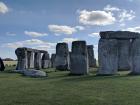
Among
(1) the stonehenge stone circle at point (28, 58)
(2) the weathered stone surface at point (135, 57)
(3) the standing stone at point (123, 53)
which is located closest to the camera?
(2) the weathered stone surface at point (135, 57)

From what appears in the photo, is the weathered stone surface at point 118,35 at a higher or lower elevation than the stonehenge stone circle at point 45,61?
higher

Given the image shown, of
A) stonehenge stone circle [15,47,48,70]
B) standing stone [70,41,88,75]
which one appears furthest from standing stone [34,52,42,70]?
standing stone [70,41,88,75]

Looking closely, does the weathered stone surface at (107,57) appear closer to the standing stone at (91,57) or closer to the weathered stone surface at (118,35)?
the weathered stone surface at (118,35)

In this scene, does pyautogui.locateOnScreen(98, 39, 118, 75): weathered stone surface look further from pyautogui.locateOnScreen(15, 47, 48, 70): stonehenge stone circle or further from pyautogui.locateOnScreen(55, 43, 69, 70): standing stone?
pyautogui.locateOnScreen(15, 47, 48, 70): stonehenge stone circle

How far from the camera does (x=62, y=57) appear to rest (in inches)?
1471

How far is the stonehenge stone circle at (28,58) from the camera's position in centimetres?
3691

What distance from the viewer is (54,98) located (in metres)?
13.4

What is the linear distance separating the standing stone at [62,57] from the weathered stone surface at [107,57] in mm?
10535

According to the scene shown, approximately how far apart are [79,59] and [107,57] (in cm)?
233

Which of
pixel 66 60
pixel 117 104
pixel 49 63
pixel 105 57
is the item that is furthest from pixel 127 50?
pixel 117 104

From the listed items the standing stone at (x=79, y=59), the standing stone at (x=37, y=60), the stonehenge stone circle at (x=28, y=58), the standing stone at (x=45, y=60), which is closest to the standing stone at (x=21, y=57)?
the stonehenge stone circle at (x=28, y=58)

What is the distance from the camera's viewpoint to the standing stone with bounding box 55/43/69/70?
36.7m

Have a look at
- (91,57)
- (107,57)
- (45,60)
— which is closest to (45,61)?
(45,60)

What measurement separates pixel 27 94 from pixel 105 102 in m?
3.63
